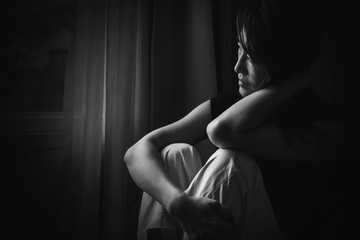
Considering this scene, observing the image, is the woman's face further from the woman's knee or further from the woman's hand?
the woman's hand

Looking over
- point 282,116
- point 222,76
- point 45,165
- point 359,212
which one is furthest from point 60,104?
point 359,212

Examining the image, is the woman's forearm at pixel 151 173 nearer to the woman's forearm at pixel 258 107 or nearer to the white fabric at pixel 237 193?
the white fabric at pixel 237 193

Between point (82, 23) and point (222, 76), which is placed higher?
point (82, 23)

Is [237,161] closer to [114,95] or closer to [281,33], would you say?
[281,33]

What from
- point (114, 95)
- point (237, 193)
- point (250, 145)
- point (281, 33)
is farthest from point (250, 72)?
point (114, 95)

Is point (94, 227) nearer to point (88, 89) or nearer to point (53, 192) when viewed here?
point (53, 192)

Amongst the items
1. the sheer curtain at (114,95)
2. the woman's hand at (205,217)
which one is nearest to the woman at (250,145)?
the woman's hand at (205,217)

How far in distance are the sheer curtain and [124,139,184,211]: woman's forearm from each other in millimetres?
460

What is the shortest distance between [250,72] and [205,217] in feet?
1.59

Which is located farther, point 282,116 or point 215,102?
point 215,102

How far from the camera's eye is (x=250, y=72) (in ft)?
2.70

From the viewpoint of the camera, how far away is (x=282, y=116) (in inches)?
29.8

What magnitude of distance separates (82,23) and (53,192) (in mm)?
889

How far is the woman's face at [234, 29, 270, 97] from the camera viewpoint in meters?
0.80
